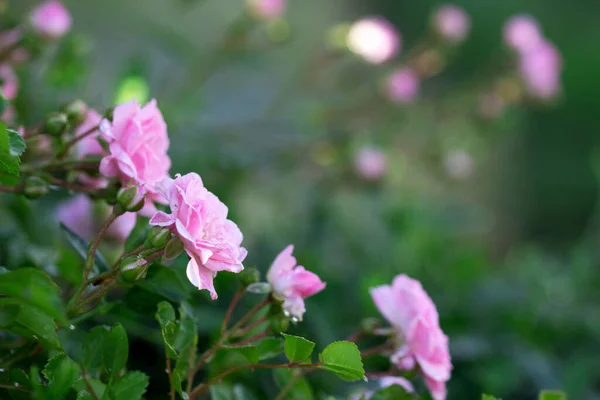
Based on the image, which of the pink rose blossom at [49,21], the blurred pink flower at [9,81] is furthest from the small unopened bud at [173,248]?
the pink rose blossom at [49,21]

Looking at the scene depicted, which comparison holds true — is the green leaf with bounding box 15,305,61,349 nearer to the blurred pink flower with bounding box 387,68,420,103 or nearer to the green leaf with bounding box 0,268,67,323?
the green leaf with bounding box 0,268,67,323

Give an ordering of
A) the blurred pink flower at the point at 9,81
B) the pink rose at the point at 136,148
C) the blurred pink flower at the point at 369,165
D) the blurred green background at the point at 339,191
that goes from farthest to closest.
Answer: the blurred pink flower at the point at 369,165
the blurred green background at the point at 339,191
the blurred pink flower at the point at 9,81
the pink rose at the point at 136,148

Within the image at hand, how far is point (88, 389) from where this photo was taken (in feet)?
1.02

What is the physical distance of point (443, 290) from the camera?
0.80m

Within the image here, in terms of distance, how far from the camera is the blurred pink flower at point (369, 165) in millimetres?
926

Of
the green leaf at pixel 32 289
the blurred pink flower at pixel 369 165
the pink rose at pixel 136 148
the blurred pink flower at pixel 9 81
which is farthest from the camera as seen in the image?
the blurred pink flower at pixel 369 165

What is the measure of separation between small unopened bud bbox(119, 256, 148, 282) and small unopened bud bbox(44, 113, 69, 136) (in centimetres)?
10

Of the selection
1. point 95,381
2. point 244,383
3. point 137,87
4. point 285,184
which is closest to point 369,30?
point 285,184

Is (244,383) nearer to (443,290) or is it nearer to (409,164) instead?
(443,290)

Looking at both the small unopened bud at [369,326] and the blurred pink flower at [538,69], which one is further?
the blurred pink flower at [538,69]

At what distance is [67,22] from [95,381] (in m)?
0.38

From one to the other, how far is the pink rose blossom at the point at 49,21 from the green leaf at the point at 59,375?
35 centimetres

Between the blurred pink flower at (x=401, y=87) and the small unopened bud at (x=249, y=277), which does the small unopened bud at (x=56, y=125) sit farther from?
the blurred pink flower at (x=401, y=87)

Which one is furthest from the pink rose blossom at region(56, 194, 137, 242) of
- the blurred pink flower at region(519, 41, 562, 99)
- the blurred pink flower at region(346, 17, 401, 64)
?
the blurred pink flower at region(519, 41, 562, 99)
